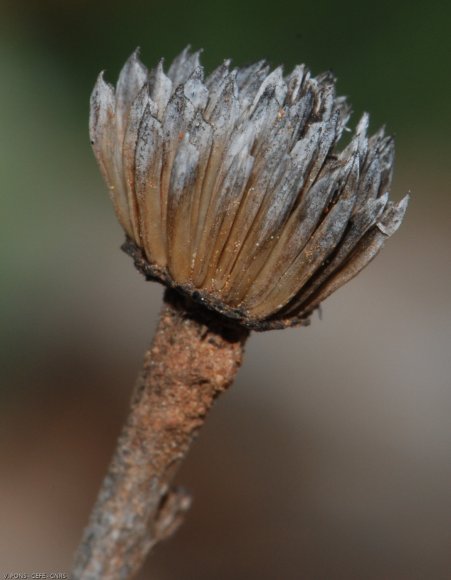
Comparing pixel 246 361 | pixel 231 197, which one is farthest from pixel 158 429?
pixel 246 361

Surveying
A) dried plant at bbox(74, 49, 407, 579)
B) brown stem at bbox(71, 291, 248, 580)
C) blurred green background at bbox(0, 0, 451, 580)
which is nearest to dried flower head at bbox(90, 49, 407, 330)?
Result: dried plant at bbox(74, 49, 407, 579)

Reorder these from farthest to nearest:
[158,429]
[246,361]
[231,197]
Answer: [246,361]
[158,429]
[231,197]

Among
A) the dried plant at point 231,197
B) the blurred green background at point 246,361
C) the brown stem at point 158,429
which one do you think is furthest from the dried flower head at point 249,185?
the blurred green background at point 246,361

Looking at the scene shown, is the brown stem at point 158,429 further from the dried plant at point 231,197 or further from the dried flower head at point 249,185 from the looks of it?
the dried flower head at point 249,185

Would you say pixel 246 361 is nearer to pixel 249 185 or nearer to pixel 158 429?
pixel 158 429

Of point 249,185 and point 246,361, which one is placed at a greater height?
point 249,185

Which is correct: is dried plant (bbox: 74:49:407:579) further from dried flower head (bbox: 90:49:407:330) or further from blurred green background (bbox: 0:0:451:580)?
blurred green background (bbox: 0:0:451:580)

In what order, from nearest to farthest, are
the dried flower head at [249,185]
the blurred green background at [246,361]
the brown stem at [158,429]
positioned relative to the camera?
the dried flower head at [249,185]
the brown stem at [158,429]
the blurred green background at [246,361]

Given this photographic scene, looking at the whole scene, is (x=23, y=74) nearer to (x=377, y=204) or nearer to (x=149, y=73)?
(x=149, y=73)
